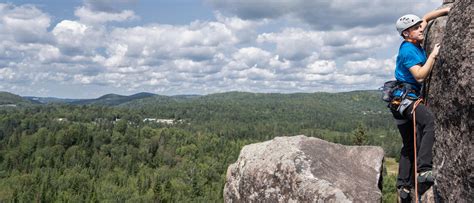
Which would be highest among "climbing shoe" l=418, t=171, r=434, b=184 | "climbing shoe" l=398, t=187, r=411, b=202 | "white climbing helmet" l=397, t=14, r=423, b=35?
"white climbing helmet" l=397, t=14, r=423, b=35

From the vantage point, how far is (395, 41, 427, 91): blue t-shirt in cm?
837

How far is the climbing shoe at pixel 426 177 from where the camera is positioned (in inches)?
321

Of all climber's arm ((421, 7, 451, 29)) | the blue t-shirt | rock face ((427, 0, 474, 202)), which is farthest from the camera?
climber's arm ((421, 7, 451, 29))

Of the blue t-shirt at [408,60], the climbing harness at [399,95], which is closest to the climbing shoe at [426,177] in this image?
the climbing harness at [399,95]

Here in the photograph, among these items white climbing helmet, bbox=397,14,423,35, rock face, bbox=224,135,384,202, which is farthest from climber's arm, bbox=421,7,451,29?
rock face, bbox=224,135,384,202

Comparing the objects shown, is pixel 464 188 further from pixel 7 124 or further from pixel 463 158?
pixel 7 124

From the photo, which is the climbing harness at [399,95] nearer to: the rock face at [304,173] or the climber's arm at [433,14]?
the climber's arm at [433,14]

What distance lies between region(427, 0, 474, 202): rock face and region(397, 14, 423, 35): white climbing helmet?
5.70 ft

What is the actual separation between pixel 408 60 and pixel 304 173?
3865 millimetres

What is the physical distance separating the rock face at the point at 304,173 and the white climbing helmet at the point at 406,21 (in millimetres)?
4015

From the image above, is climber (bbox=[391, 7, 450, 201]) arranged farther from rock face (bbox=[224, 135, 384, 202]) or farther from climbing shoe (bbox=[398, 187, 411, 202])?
rock face (bbox=[224, 135, 384, 202])

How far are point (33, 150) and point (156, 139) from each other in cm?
4854

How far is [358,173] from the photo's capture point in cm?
1102

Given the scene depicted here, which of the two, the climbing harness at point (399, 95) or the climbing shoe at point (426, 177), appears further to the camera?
the climbing harness at point (399, 95)
